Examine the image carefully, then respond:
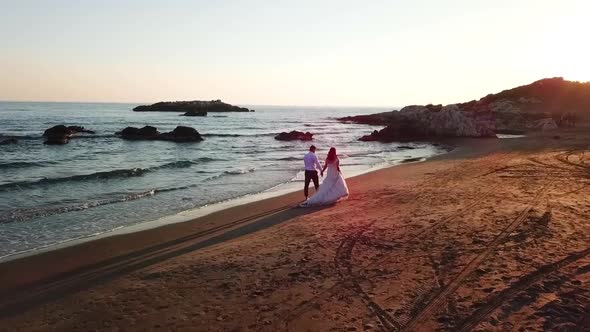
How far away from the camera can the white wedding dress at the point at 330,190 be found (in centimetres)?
1286

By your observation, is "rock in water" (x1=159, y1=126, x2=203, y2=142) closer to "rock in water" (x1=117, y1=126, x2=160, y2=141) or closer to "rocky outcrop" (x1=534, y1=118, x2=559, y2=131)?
"rock in water" (x1=117, y1=126, x2=160, y2=141)

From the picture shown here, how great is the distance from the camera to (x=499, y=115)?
213ft

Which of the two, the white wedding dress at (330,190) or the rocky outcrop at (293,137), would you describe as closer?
the white wedding dress at (330,190)

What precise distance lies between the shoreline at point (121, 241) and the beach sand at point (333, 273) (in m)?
0.04

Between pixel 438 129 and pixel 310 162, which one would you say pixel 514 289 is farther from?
pixel 438 129

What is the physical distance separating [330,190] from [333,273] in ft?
20.3

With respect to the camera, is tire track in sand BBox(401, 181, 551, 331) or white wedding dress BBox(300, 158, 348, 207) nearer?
tire track in sand BBox(401, 181, 551, 331)

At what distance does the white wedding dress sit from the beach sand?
2.52 feet

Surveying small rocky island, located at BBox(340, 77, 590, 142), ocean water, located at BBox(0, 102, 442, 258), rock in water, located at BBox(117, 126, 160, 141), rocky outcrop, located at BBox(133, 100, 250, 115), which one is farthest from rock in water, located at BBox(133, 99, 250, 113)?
ocean water, located at BBox(0, 102, 442, 258)

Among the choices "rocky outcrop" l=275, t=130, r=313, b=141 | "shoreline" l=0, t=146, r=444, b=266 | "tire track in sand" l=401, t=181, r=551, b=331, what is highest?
"tire track in sand" l=401, t=181, r=551, b=331

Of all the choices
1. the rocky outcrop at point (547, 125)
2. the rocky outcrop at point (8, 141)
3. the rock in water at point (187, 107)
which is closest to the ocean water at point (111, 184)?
the rocky outcrop at point (8, 141)

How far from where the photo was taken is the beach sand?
5477mm

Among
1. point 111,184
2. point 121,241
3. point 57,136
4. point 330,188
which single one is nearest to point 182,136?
point 57,136

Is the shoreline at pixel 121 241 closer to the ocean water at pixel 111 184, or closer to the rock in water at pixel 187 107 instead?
the ocean water at pixel 111 184
